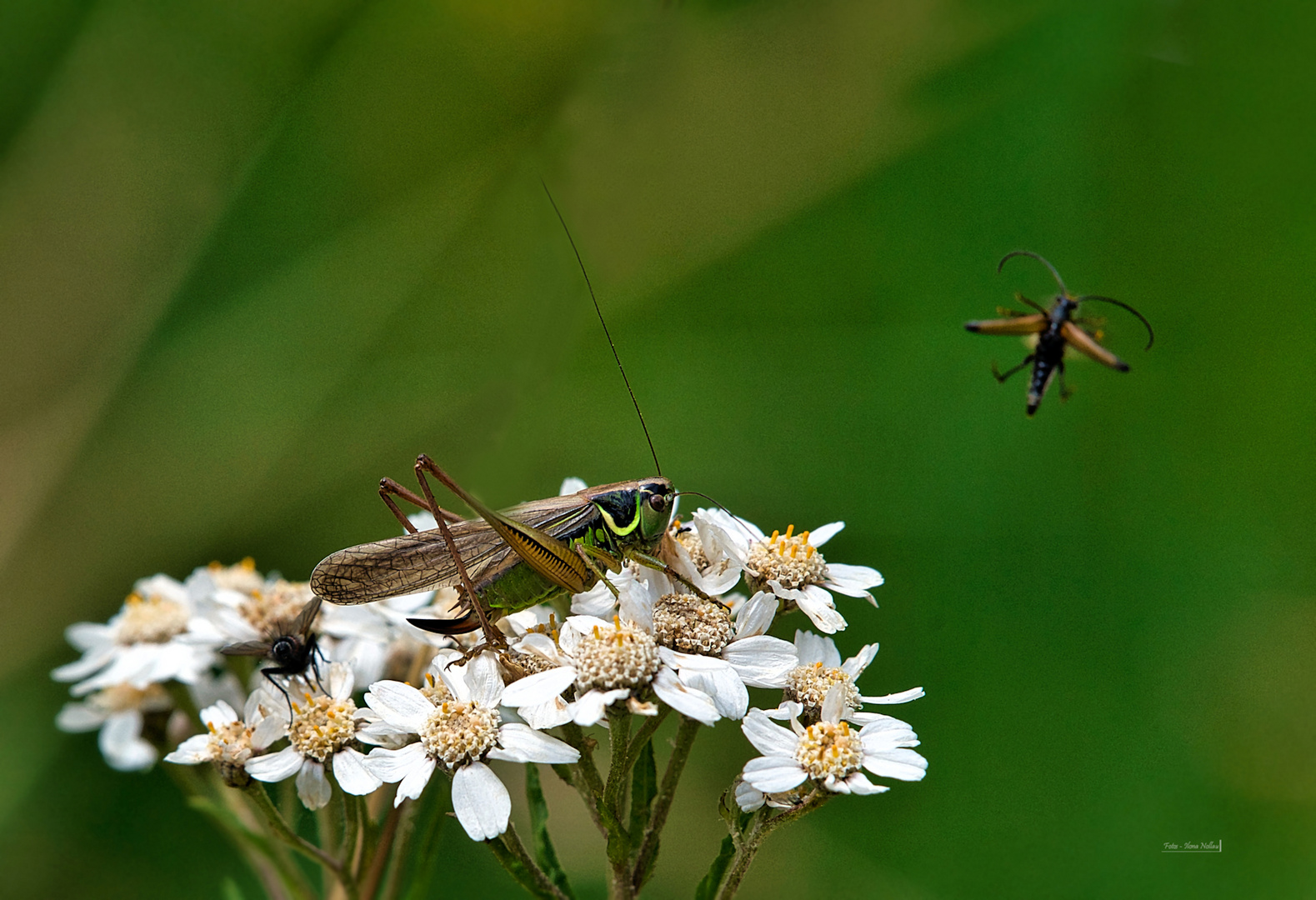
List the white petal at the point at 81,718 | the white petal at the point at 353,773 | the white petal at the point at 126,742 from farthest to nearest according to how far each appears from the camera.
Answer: the white petal at the point at 81,718
the white petal at the point at 126,742
the white petal at the point at 353,773

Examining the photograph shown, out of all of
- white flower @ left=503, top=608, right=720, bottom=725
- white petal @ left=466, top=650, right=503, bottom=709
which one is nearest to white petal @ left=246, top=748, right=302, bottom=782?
white petal @ left=466, top=650, right=503, bottom=709

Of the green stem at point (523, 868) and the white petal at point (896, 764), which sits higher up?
the green stem at point (523, 868)

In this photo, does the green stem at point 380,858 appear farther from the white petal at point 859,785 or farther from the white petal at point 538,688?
the white petal at point 859,785

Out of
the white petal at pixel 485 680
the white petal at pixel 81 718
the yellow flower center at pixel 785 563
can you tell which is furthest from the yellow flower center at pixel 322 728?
the white petal at pixel 81 718

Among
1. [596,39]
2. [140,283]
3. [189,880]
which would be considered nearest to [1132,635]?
[596,39]

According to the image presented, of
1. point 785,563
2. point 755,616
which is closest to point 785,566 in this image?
point 785,563

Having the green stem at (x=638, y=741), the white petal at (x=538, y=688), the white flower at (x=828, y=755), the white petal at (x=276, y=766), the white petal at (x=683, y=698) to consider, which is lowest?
the white flower at (x=828, y=755)
